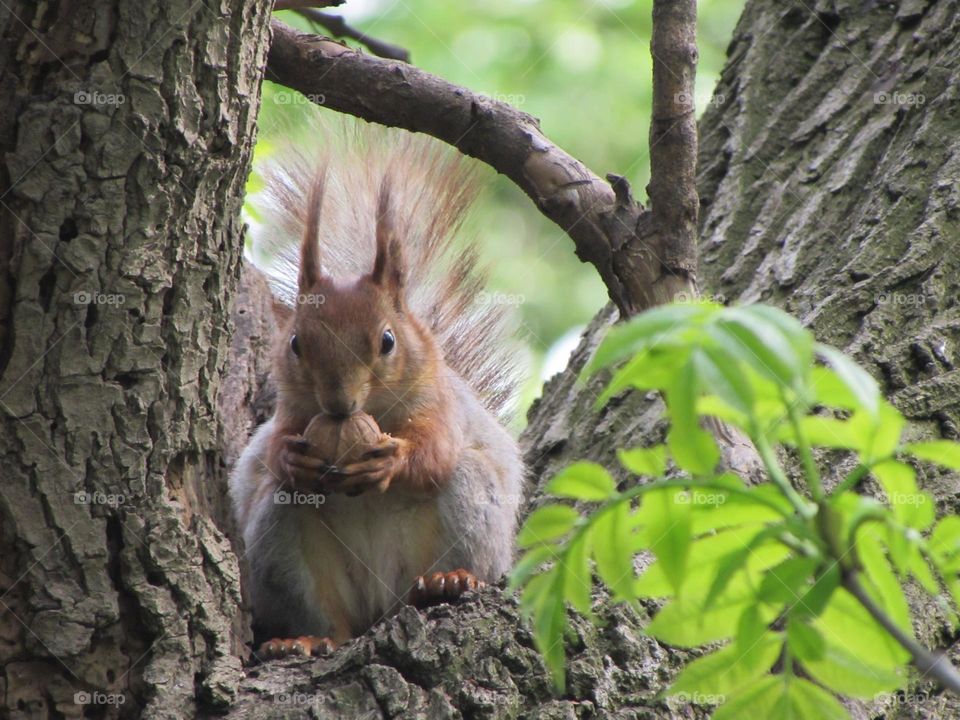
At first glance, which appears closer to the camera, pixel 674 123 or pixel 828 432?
pixel 828 432

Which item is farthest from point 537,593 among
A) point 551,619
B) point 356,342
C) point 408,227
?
point 408,227

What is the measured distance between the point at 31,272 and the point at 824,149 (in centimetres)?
199

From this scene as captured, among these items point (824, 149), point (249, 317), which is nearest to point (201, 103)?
point (249, 317)

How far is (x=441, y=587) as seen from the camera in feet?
7.23

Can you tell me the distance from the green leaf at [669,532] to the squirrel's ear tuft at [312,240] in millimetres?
1687

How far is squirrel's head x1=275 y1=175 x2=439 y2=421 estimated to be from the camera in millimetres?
Result: 2295

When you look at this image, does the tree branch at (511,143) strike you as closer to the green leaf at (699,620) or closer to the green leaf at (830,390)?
the green leaf at (699,620)

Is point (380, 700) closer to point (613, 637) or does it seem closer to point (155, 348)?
point (613, 637)

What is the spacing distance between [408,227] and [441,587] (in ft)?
3.34

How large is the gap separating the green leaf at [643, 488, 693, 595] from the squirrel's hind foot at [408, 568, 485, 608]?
1.36m

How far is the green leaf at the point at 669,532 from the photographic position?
0.80m

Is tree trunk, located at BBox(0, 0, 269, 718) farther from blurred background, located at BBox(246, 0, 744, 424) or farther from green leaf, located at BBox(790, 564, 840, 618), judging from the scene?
blurred background, located at BBox(246, 0, 744, 424)

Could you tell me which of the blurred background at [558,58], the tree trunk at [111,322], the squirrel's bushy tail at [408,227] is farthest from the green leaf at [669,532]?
the blurred background at [558,58]

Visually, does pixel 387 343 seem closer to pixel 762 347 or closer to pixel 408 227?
Result: pixel 408 227
